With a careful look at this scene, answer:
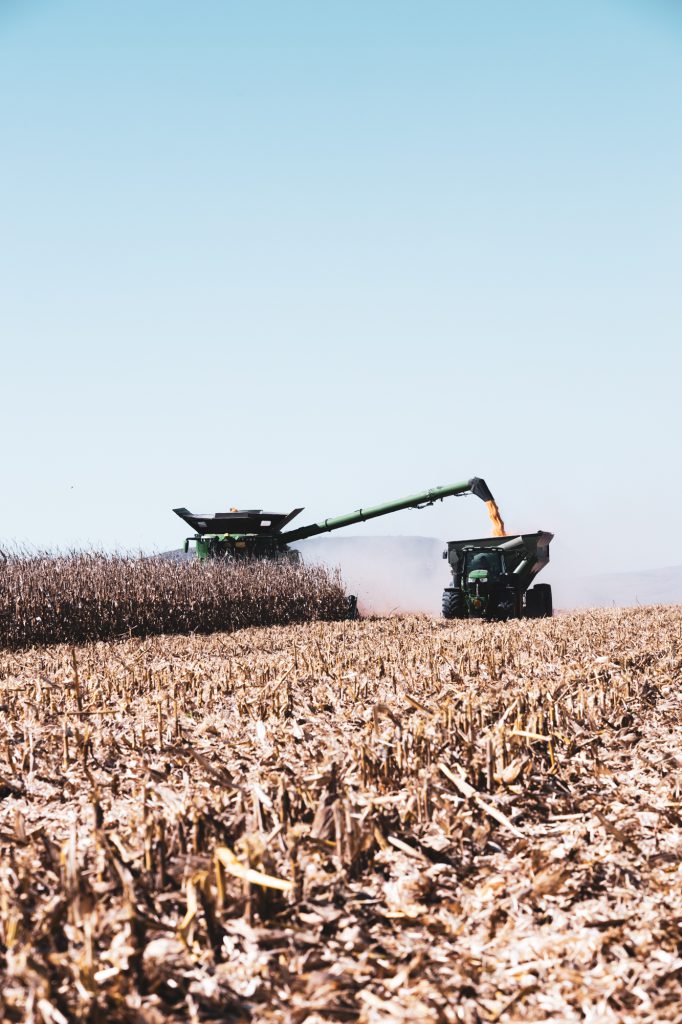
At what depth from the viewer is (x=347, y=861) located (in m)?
3.25

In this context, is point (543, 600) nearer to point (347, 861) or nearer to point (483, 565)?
point (483, 565)

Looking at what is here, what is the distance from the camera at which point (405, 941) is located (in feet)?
9.19

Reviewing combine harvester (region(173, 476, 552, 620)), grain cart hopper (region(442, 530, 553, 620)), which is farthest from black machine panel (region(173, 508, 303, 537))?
grain cart hopper (region(442, 530, 553, 620))

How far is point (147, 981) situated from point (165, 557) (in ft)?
49.7

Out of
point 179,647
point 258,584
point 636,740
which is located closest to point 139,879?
point 636,740

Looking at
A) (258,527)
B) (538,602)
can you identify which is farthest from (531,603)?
(258,527)

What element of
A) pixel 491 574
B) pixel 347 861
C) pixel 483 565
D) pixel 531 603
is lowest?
pixel 347 861

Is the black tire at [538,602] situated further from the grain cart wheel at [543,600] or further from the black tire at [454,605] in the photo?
the black tire at [454,605]

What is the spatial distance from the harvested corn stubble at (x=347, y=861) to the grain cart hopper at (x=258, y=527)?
40.5ft

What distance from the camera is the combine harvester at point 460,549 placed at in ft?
52.3

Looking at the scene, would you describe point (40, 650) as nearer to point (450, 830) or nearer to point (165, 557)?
point (165, 557)

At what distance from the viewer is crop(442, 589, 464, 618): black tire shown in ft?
52.9

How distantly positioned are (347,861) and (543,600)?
14941 mm

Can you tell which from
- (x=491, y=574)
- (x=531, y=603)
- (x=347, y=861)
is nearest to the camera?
(x=347, y=861)
